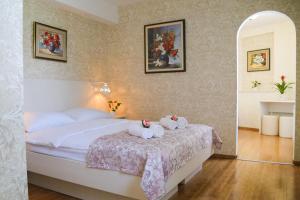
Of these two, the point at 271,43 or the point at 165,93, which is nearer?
the point at 165,93

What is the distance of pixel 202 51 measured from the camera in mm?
3877

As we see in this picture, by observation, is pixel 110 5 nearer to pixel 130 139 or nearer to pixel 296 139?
pixel 130 139

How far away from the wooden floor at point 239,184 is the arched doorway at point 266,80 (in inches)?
61.1

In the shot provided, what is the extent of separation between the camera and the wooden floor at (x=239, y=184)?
2.39 metres

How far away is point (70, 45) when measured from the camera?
399 centimetres

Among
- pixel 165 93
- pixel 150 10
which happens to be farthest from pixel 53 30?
pixel 165 93

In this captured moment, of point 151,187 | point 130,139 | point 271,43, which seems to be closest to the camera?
point 151,187

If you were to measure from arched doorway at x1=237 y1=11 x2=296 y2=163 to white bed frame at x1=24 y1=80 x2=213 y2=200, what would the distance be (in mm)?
3114

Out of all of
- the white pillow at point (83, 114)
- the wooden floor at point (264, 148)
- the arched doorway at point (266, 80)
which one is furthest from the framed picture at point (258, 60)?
the white pillow at point (83, 114)

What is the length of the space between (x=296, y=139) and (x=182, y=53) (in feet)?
7.21

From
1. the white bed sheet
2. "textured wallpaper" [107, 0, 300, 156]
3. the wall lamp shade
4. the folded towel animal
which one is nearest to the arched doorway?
"textured wallpaper" [107, 0, 300, 156]

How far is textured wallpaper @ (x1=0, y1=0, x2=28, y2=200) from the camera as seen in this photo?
0.63 meters

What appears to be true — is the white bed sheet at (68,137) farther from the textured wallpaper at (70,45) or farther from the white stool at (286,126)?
the white stool at (286,126)

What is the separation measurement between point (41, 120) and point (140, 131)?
1.41m
